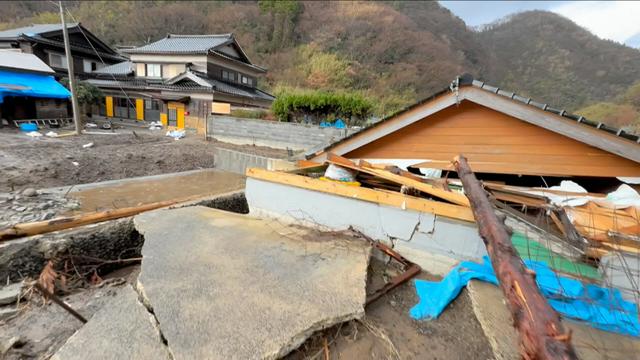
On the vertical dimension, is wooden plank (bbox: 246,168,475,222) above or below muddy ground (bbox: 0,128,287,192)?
above

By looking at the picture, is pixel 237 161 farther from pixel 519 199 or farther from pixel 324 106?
pixel 519 199

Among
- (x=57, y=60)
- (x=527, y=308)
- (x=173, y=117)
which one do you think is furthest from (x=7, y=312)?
(x=57, y=60)

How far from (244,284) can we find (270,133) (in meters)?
10.5

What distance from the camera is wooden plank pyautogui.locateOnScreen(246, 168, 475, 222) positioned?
10.0 feet

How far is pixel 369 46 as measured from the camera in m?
37.5

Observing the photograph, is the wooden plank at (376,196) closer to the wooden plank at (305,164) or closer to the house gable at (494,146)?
the wooden plank at (305,164)

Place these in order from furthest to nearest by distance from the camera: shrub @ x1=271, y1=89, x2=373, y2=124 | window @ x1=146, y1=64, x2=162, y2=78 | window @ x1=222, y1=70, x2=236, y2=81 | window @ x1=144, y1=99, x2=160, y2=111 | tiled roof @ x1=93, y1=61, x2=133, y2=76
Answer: window @ x1=222, y1=70, x2=236, y2=81, tiled roof @ x1=93, y1=61, x2=133, y2=76, window @ x1=146, y1=64, x2=162, y2=78, window @ x1=144, y1=99, x2=160, y2=111, shrub @ x1=271, y1=89, x2=373, y2=124

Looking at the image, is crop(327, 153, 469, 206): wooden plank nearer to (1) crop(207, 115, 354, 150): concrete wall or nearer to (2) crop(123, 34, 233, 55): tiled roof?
(1) crop(207, 115, 354, 150): concrete wall

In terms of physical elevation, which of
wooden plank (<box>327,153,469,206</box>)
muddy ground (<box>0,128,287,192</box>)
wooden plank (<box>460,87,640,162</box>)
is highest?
wooden plank (<box>460,87,640,162</box>)

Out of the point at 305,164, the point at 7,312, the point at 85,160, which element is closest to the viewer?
the point at 7,312

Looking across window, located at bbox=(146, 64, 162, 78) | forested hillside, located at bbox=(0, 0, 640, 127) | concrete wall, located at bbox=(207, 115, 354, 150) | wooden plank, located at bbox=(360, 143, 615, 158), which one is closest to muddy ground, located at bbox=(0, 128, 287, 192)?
concrete wall, located at bbox=(207, 115, 354, 150)

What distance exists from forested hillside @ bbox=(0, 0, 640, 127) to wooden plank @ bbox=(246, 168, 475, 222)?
26.5 meters

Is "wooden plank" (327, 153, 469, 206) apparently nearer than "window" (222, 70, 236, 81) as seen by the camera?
Yes

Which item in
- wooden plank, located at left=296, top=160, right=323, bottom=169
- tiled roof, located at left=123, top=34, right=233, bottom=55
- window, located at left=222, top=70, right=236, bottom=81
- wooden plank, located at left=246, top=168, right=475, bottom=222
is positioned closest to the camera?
wooden plank, located at left=246, top=168, right=475, bottom=222
